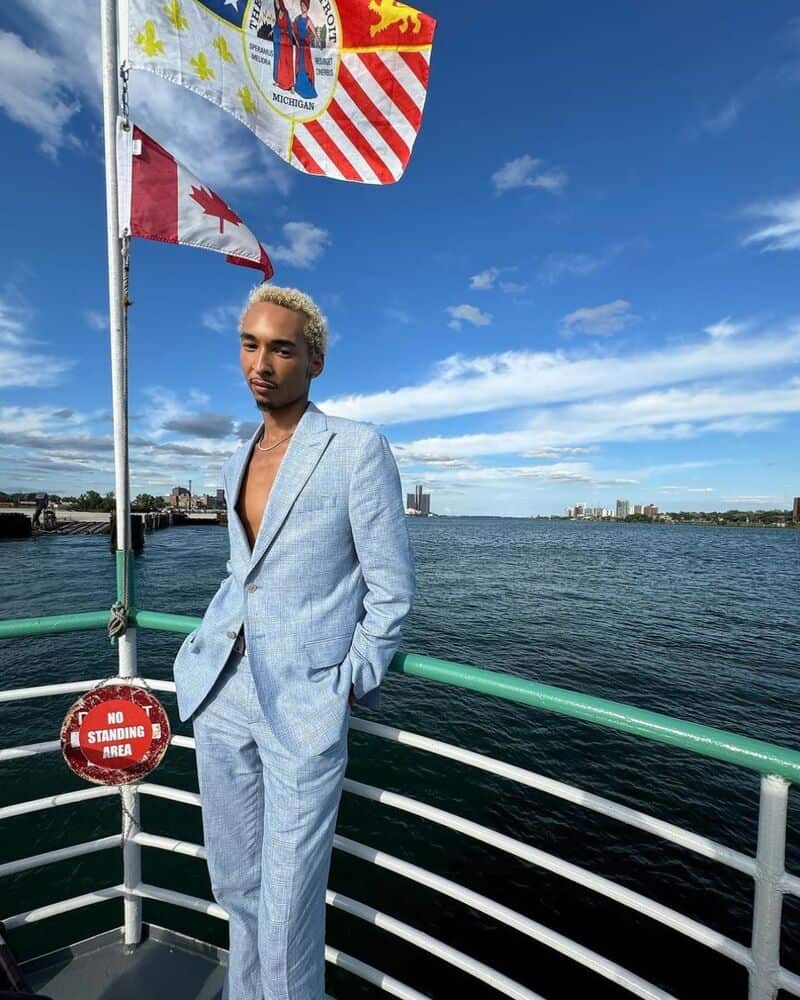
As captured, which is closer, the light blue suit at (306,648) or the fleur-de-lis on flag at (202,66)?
the light blue suit at (306,648)

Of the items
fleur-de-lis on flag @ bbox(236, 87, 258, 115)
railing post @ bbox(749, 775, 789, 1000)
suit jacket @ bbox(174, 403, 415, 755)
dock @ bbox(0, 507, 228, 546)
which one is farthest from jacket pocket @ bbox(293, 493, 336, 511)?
dock @ bbox(0, 507, 228, 546)

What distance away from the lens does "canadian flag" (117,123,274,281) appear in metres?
2.39

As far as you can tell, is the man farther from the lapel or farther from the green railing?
the green railing

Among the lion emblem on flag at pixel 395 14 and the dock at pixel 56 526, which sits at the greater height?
the lion emblem on flag at pixel 395 14

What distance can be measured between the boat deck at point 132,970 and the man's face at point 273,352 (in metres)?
2.44

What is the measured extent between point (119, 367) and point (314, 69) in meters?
2.10

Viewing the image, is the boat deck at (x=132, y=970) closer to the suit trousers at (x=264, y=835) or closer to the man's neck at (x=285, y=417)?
the suit trousers at (x=264, y=835)

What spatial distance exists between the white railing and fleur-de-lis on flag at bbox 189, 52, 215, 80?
118 inches

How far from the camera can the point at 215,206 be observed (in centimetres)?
271

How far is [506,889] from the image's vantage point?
7.53m

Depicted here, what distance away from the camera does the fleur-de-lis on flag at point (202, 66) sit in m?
2.60

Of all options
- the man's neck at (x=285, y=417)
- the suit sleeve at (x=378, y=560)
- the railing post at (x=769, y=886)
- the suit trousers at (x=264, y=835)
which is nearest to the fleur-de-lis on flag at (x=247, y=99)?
the man's neck at (x=285, y=417)

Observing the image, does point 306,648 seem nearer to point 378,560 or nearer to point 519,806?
point 378,560

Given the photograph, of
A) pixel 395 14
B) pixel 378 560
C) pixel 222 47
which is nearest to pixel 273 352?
pixel 378 560
